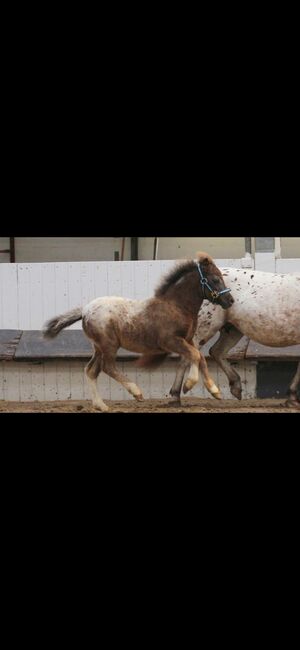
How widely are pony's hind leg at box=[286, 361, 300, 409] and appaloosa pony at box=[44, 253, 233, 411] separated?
672 millimetres

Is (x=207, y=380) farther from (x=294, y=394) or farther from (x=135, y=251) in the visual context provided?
(x=135, y=251)

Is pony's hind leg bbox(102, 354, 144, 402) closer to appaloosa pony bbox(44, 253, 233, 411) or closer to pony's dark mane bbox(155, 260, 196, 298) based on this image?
appaloosa pony bbox(44, 253, 233, 411)

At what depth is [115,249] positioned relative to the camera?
28.8 ft

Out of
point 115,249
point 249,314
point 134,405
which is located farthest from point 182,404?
point 115,249

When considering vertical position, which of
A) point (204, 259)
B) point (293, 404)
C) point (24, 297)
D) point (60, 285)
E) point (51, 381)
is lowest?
point (293, 404)

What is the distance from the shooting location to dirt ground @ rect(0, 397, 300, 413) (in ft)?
26.2

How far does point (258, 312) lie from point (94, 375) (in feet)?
4.75

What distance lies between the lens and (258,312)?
8094mm

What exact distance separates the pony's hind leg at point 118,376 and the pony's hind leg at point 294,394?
1263 mm

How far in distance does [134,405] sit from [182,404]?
0.41 metres

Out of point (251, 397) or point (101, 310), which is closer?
point (101, 310)

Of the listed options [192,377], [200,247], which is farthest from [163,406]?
[200,247]

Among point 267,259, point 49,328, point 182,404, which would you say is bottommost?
point 182,404

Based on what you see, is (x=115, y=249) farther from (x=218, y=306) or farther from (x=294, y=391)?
(x=294, y=391)
